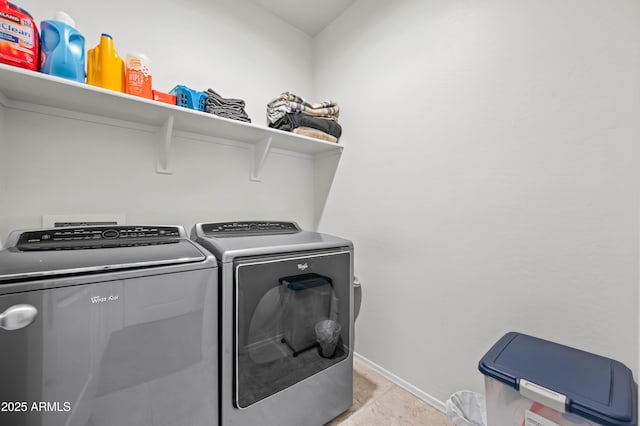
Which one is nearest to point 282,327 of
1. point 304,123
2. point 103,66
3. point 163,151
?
point 163,151

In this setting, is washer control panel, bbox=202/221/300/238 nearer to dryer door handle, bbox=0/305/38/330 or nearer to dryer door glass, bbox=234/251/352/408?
dryer door glass, bbox=234/251/352/408

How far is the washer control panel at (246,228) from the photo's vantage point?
1488mm

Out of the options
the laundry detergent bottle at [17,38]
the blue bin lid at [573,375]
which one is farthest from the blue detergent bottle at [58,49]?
the blue bin lid at [573,375]

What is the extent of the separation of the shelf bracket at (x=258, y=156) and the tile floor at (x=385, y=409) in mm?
1643

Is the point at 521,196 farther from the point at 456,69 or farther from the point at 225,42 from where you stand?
the point at 225,42

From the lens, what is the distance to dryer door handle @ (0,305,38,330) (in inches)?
26.5

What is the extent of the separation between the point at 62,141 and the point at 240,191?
980mm

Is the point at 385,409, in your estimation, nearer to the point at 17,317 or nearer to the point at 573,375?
the point at 573,375

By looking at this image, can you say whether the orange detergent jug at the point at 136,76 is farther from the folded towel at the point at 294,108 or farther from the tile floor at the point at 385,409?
the tile floor at the point at 385,409

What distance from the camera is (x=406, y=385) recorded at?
161 cm

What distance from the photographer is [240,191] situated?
1.94 metres

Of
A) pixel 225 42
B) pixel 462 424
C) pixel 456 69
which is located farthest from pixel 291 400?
pixel 225 42

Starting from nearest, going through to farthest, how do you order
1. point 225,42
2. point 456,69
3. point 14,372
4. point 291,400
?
point 14,372 < point 291,400 < point 456,69 < point 225,42

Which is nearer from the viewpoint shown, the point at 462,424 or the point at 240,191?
the point at 462,424
